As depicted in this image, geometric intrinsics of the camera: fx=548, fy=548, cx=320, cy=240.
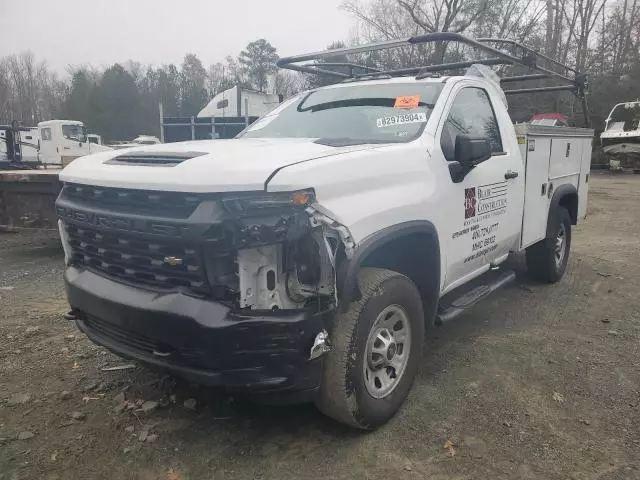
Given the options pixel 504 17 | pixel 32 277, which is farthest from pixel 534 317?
pixel 504 17

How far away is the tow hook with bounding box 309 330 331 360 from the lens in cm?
260

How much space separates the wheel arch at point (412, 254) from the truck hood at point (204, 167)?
509mm

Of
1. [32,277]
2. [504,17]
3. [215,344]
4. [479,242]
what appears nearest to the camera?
[215,344]

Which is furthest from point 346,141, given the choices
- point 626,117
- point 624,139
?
point 626,117

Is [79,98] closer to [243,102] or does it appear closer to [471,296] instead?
[243,102]

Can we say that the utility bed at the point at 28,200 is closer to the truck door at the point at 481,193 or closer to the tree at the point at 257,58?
the truck door at the point at 481,193

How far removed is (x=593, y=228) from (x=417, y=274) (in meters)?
7.93

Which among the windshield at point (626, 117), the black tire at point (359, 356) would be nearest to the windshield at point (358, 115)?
the black tire at point (359, 356)

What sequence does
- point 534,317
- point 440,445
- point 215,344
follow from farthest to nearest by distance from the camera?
point 534,317 < point 440,445 < point 215,344

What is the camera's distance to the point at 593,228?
10.1 meters

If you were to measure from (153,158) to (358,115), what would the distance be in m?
1.65

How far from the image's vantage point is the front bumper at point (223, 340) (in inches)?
97.7

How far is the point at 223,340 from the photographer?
2471 mm

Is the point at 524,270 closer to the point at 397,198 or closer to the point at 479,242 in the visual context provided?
the point at 479,242
